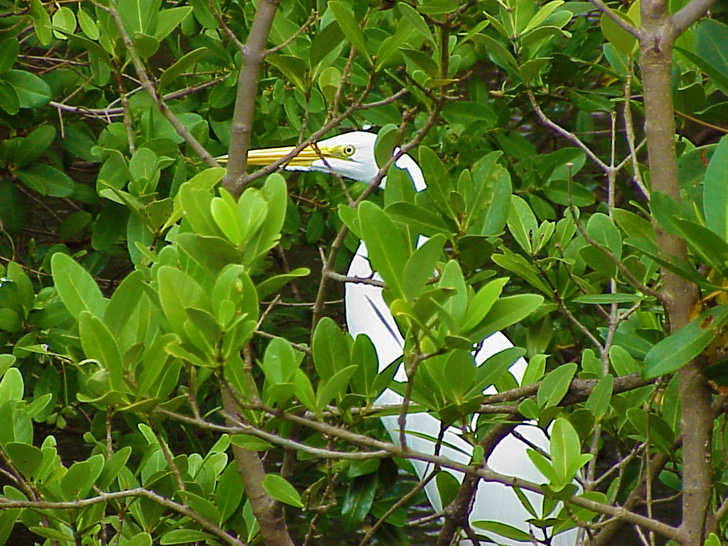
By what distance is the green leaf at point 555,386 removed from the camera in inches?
29.7

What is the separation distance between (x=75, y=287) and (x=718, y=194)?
0.45m

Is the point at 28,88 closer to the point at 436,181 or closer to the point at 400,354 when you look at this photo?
the point at 400,354

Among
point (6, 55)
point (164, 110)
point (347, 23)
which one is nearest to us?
point (347, 23)

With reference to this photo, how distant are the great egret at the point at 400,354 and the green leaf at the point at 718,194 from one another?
0.91m

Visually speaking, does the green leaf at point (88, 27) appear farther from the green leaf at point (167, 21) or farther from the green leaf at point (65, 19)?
the green leaf at point (167, 21)

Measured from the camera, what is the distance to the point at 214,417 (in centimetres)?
209

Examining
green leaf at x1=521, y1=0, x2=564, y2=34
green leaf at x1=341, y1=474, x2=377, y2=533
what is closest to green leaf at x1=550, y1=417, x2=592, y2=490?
green leaf at x1=521, y1=0, x2=564, y2=34

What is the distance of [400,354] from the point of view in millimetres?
1700

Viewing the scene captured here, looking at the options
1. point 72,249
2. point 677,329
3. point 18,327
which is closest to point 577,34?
point 72,249

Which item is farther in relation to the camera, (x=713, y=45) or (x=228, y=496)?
(x=228, y=496)

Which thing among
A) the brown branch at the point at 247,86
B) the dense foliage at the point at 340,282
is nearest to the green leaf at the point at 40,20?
the dense foliage at the point at 340,282

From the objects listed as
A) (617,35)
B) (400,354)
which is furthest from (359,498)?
(617,35)

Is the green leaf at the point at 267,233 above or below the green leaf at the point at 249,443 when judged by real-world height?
above

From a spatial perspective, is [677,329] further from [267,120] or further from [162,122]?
[267,120]
